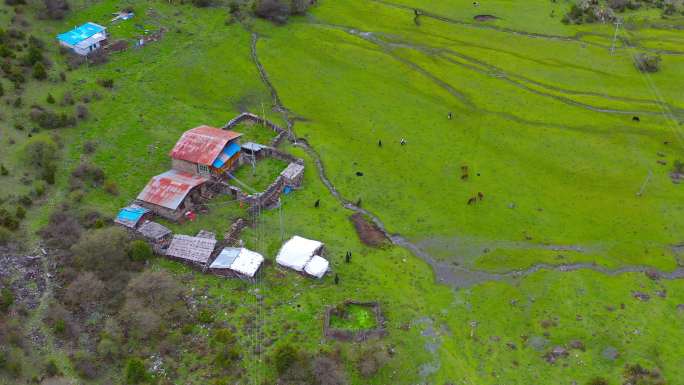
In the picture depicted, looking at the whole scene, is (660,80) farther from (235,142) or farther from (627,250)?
(235,142)

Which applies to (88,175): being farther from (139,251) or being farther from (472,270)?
(472,270)

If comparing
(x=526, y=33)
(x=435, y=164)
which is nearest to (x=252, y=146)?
(x=435, y=164)

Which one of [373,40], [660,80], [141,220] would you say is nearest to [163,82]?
[141,220]

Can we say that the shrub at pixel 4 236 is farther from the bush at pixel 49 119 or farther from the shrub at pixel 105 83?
the shrub at pixel 105 83

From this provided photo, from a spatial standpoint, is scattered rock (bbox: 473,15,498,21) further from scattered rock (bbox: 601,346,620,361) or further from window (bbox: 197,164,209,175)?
scattered rock (bbox: 601,346,620,361)

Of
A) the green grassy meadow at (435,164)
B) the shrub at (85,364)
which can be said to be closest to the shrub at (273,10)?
the green grassy meadow at (435,164)
